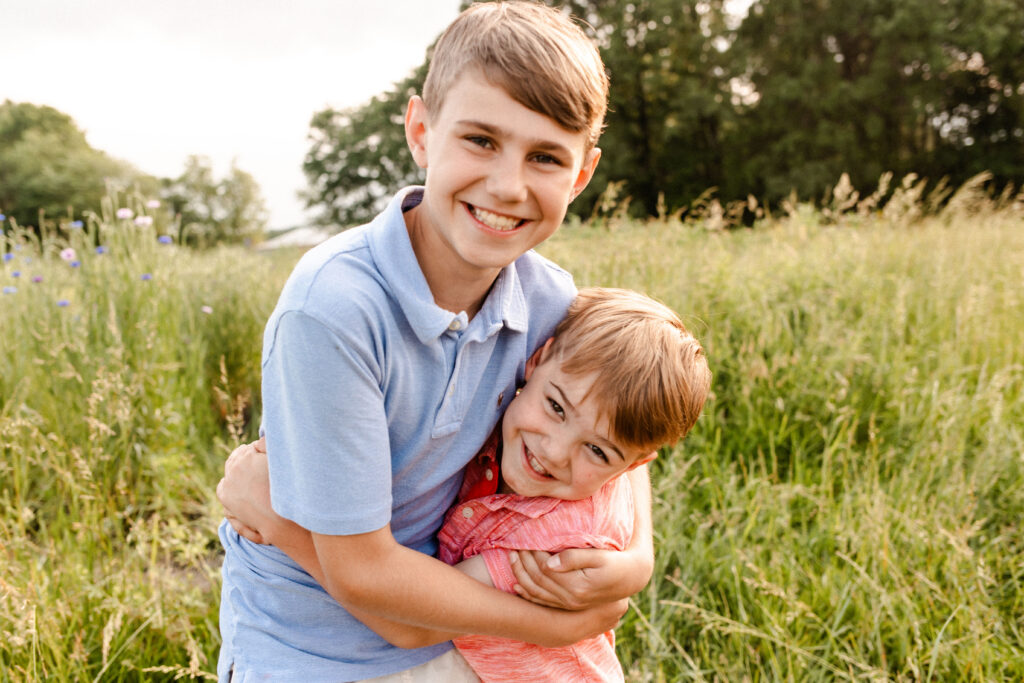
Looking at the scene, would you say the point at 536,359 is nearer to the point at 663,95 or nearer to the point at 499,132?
the point at 499,132

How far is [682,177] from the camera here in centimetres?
2339

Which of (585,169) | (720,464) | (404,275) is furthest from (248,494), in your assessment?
(720,464)

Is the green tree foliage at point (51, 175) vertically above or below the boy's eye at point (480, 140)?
below

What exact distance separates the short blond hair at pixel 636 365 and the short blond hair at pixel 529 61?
1.32 feet

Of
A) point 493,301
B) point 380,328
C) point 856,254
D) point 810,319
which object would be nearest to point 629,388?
point 493,301

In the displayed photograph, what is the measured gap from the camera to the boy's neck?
1.30 m

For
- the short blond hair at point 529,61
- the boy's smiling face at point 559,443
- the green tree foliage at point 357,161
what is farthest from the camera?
the green tree foliage at point 357,161

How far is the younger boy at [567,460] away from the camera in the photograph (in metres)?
1.36

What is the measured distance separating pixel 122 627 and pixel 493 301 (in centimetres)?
147

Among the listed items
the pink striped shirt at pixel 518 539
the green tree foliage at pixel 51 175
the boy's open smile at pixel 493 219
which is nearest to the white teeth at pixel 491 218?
the boy's open smile at pixel 493 219

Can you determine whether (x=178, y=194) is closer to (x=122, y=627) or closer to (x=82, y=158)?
(x=82, y=158)

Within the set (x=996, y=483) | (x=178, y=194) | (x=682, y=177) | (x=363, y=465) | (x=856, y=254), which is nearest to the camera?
(x=363, y=465)

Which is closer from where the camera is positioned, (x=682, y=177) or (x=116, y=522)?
(x=116, y=522)

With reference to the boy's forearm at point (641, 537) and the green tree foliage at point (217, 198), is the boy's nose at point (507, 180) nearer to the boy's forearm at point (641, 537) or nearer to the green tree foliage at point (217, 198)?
the boy's forearm at point (641, 537)
